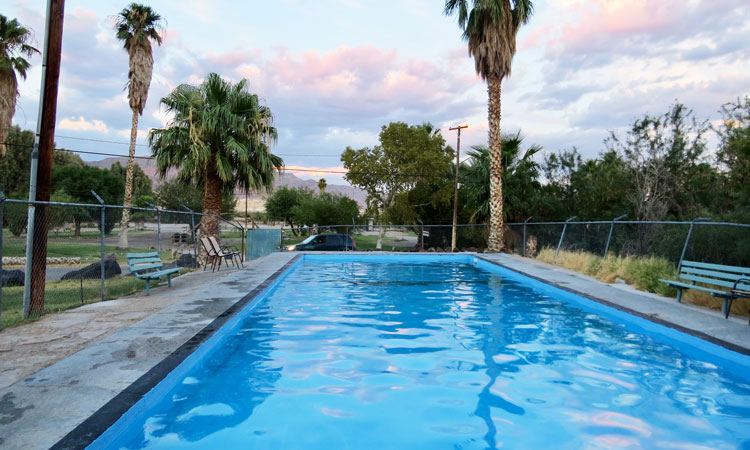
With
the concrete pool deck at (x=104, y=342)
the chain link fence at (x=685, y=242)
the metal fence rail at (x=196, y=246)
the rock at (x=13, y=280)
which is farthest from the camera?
the rock at (x=13, y=280)

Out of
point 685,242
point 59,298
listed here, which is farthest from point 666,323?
point 59,298

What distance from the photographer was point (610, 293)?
32.2 feet

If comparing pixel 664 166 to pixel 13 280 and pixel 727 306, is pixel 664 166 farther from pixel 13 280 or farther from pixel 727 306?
pixel 13 280

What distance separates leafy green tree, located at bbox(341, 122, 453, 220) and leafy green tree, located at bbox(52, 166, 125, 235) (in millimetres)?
23044

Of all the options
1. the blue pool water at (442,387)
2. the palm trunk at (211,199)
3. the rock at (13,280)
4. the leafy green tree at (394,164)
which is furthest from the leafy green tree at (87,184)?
the blue pool water at (442,387)

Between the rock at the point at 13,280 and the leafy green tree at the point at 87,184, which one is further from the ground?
the leafy green tree at the point at 87,184

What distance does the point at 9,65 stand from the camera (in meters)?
24.4

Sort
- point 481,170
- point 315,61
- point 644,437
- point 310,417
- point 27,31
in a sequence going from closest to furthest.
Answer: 1. point 644,437
2. point 310,417
3. point 315,61
4. point 27,31
5. point 481,170

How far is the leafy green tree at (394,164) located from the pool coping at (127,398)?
32366mm

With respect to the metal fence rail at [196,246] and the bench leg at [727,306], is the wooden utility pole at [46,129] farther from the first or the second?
the bench leg at [727,306]

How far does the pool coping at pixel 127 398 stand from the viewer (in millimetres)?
3063

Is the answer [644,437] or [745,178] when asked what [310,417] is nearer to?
[644,437]

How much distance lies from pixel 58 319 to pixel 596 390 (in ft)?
24.3

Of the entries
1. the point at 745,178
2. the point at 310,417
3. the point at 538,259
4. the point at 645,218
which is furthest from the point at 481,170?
the point at 310,417
